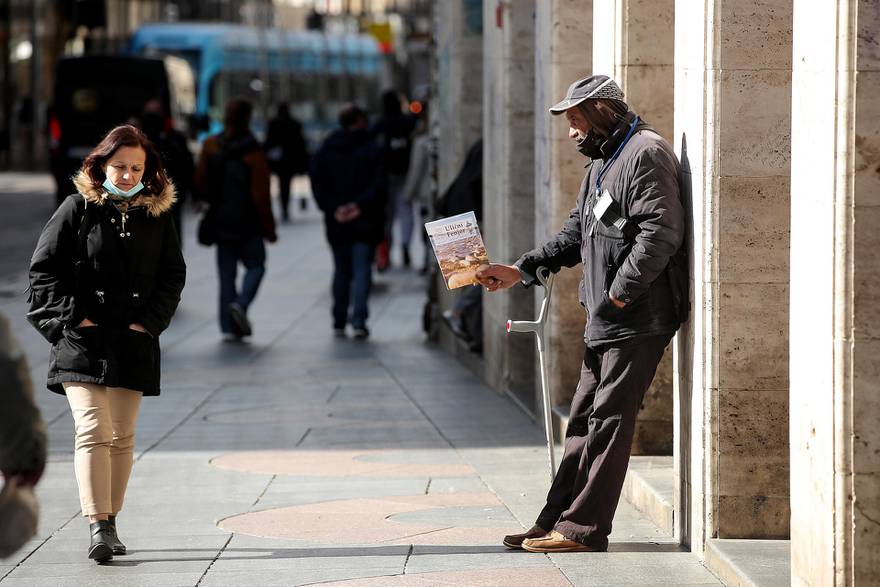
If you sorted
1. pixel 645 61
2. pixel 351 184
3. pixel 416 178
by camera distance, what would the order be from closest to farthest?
pixel 645 61 < pixel 351 184 < pixel 416 178

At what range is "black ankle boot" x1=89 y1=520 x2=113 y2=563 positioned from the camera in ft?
20.5

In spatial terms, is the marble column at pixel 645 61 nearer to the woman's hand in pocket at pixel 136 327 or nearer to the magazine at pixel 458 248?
the magazine at pixel 458 248

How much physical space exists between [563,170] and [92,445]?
339 centimetres

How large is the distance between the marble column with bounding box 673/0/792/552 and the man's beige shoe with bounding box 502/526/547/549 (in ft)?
2.12

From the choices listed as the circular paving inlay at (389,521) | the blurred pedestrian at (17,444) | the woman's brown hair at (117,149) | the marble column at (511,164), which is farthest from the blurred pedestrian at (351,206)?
the blurred pedestrian at (17,444)

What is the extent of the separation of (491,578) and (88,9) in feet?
63.1

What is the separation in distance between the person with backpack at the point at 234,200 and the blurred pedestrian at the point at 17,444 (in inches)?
397

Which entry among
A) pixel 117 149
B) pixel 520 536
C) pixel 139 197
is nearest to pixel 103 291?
pixel 139 197

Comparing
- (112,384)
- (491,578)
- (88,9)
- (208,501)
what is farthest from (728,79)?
(88,9)

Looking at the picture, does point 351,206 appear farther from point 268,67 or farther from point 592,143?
point 268,67

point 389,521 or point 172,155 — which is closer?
point 389,521

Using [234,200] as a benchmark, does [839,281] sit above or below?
above

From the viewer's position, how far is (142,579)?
605cm

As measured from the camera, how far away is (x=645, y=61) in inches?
295
